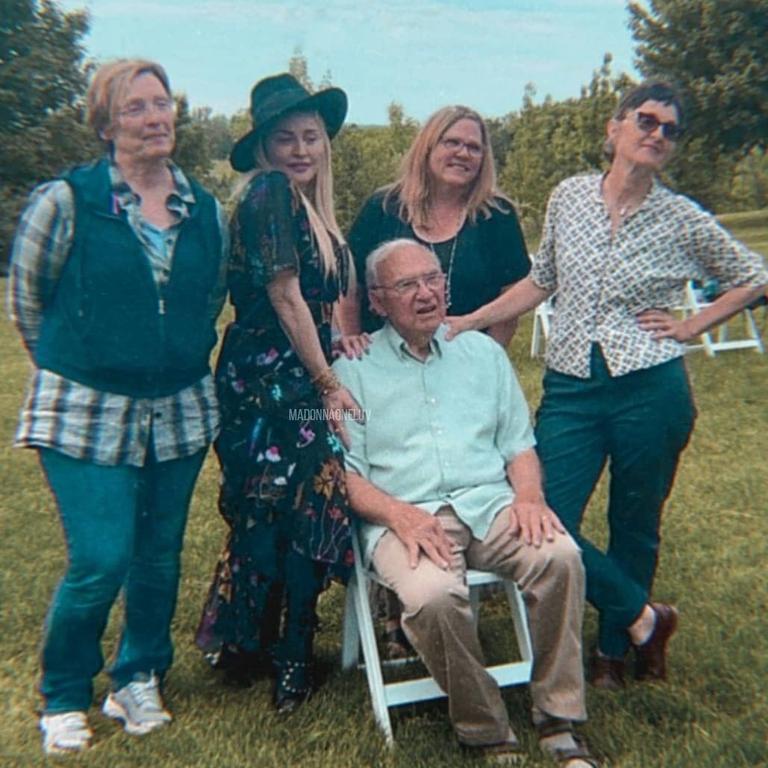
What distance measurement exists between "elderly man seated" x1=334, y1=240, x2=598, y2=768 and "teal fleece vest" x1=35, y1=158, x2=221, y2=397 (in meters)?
0.62

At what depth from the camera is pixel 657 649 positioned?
12.0 ft

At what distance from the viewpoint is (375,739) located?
328 cm

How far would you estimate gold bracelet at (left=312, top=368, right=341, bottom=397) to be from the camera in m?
3.40

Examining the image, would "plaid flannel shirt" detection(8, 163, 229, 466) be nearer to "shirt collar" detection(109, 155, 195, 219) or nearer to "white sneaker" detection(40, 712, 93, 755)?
"shirt collar" detection(109, 155, 195, 219)

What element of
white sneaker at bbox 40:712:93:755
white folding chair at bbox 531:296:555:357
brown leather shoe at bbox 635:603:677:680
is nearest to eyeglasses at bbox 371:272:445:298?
brown leather shoe at bbox 635:603:677:680

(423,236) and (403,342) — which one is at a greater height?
(423,236)

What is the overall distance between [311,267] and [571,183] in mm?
961

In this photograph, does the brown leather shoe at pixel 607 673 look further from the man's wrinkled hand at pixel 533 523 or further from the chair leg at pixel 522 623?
the man's wrinkled hand at pixel 533 523

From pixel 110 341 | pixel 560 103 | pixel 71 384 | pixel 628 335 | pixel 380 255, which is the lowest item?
pixel 628 335

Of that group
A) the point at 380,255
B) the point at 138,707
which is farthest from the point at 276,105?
the point at 138,707

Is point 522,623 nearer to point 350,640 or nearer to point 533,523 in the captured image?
point 533,523

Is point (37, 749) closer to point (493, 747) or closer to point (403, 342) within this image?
point (493, 747)

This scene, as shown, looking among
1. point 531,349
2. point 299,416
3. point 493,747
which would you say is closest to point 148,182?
point 299,416

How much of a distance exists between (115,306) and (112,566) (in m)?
0.77
